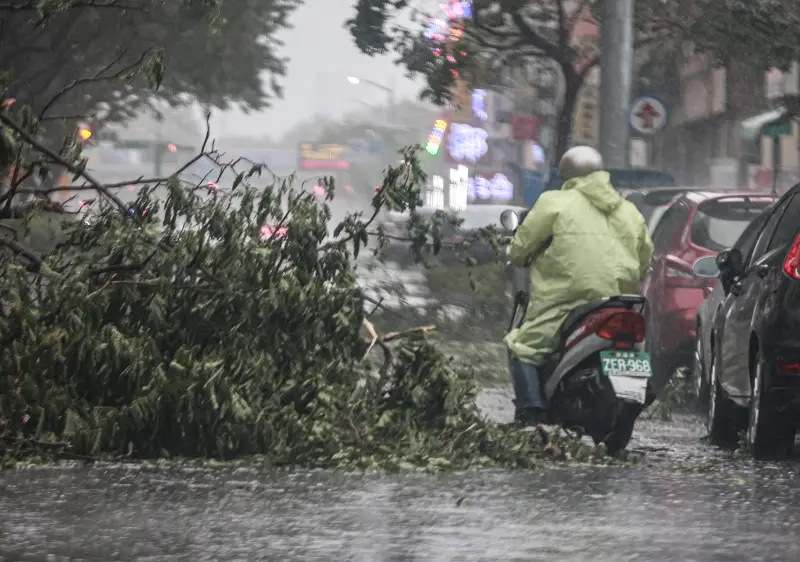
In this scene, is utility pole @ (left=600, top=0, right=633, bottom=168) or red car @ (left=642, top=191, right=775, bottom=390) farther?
utility pole @ (left=600, top=0, right=633, bottom=168)

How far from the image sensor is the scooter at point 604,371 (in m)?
9.24

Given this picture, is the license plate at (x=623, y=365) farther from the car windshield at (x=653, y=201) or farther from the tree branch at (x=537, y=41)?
the tree branch at (x=537, y=41)

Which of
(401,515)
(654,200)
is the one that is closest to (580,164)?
(401,515)

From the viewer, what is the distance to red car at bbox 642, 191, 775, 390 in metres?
13.7

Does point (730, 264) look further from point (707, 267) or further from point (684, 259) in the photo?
point (684, 259)

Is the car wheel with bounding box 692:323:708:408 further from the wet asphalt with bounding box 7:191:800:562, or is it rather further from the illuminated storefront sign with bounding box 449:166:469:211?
the illuminated storefront sign with bounding box 449:166:469:211

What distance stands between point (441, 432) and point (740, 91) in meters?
34.7

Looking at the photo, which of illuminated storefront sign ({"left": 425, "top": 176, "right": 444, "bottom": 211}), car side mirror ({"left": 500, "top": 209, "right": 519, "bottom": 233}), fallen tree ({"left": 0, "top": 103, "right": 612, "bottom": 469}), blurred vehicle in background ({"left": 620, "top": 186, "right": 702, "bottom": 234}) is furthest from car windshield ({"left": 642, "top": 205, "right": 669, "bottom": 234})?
fallen tree ({"left": 0, "top": 103, "right": 612, "bottom": 469})

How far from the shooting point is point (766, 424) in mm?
9273

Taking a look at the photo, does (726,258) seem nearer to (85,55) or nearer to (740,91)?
(85,55)

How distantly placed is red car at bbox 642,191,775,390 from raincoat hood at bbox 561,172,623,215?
3.93m

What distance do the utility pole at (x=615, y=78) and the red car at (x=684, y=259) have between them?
7.32 metres

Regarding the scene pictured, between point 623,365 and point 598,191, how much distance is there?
3.14 feet

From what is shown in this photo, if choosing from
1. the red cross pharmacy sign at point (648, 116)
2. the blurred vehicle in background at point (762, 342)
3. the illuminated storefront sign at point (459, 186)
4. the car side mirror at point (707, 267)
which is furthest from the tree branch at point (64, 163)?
the illuminated storefront sign at point (459, 186)
